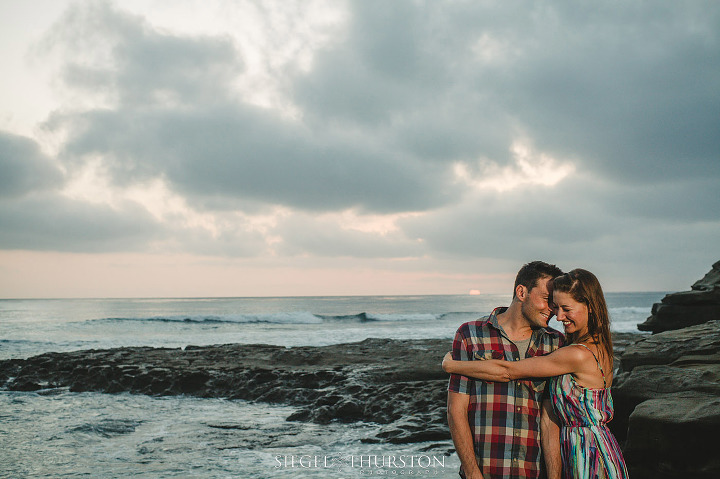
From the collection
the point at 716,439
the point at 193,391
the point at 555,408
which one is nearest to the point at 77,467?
the point at 193,391

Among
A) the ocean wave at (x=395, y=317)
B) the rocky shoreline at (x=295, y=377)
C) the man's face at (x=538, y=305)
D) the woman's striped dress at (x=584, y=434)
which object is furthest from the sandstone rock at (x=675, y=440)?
the ocean wave at (x=395, y=317)

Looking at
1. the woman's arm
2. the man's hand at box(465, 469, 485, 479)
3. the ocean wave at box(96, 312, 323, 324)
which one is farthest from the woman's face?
the ocean wave at box(96, 312, 323, 324)

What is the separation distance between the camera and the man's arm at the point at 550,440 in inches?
118

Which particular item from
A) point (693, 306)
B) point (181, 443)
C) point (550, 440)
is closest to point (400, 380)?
point (181, 443)

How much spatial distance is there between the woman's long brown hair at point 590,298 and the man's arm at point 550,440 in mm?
450

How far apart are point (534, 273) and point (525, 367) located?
548 mm

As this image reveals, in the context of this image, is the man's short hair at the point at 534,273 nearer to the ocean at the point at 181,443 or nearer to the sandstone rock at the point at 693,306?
the ocean at the point at 181,443

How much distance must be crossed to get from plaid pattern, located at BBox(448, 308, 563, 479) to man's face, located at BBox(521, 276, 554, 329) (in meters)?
0.11

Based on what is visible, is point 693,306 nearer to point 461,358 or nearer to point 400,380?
point 400,380

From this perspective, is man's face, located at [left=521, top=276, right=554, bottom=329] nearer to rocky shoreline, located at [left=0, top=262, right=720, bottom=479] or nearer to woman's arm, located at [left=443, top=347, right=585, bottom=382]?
woman's arm, located at [left=443, top=347, right=585, bottom=382]

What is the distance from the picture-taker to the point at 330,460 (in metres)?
7.45

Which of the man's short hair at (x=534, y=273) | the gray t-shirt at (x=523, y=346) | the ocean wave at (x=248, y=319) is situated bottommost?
the ocean wave at (x=248, y=319)

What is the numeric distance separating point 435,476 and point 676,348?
3587mm

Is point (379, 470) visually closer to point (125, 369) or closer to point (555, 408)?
point (555, 408)
